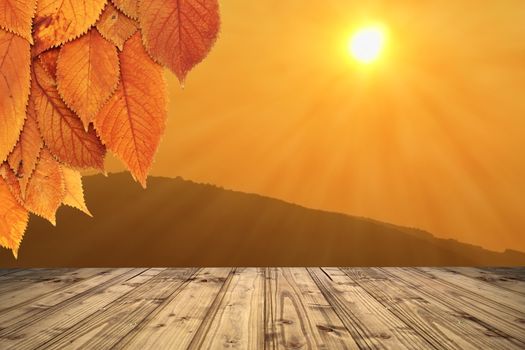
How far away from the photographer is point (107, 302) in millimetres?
1562

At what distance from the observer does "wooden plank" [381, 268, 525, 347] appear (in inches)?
49.9

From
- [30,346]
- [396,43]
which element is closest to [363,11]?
[396,43]

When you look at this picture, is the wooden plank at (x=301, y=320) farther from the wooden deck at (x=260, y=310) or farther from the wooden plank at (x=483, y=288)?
the wooden plank at (x=483, y=288)

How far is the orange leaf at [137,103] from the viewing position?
1.01 feet

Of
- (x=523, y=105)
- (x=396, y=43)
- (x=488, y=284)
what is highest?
(x=396, y=43)

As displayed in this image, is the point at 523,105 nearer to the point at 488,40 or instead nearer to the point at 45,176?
the point at 488,40

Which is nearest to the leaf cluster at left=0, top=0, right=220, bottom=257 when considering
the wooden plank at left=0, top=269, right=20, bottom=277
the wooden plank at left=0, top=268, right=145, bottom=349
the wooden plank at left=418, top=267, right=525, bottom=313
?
the wooden plank at left=0, top=268, right=145, bottom=349

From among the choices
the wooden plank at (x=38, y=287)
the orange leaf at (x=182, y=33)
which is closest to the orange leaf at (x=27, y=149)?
the orange leaf at (x=182, y=33)

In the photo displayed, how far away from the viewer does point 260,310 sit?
1.45m

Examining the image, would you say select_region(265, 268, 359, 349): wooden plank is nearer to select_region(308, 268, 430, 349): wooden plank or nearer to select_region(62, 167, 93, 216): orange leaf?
select_region(308, 268, 430, 349): wooden plank

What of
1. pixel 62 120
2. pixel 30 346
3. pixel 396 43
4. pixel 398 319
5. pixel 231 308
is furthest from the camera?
pixel 396 43

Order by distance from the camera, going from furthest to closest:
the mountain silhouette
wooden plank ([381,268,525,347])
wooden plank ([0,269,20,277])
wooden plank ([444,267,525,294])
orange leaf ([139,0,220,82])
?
the mountain silhouette, wooden plank ([0,269,20,277]), wooden plank ([444,267,525,294]), wooden plank ([381,268,525,347]), orange leaf ([139,0,220,82])

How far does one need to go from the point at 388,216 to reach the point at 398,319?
1896 millimetres

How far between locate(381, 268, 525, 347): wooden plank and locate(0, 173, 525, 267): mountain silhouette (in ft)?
3.49
